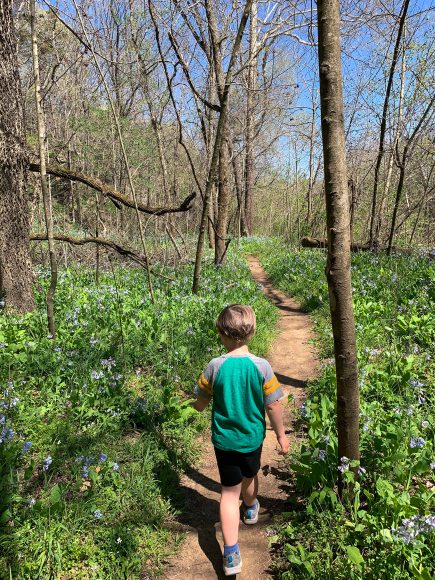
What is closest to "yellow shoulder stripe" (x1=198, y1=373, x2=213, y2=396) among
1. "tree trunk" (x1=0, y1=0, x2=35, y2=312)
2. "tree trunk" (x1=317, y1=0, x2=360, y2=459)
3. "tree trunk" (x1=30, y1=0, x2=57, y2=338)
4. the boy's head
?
the boy's head

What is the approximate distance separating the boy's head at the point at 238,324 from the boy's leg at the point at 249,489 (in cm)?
86

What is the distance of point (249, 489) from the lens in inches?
91.8

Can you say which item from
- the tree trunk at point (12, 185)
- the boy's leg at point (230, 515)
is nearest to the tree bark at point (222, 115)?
the tree trunk at point (12, 185)

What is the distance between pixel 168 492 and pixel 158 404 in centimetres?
69

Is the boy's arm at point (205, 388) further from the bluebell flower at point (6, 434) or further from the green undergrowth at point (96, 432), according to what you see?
the bluebell flower at point (6, 434)

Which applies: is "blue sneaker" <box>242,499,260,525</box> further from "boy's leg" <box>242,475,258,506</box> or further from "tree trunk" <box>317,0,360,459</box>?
"tree trunk" <box>317,0,360,459</box>

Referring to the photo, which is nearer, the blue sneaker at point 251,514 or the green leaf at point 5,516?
the green leaf at point 5,516

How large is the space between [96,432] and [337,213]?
223cm

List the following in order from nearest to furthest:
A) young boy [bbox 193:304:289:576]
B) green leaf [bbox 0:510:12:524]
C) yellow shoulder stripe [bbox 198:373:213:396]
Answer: green leaf [bbox 0:510:12:524] < young boy [bbox 193:304:289:576] < yellow shoulder stripe [bbox 198:373:213:396]

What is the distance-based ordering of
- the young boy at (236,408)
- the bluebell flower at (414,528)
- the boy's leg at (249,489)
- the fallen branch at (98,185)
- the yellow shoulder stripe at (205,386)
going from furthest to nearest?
the fallen branch at (98,185) < the boy's leg at (249,489) < the yellow shoulder stripe at (205,386) < the young boy at (236,408) < the bluebell flower at (414,528)

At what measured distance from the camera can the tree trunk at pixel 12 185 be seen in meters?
4.29

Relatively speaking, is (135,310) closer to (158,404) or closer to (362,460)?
(158,404)

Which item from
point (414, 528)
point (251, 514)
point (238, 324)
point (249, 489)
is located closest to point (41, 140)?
point (238, 324)

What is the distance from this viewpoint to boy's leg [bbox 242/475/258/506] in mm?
2287
